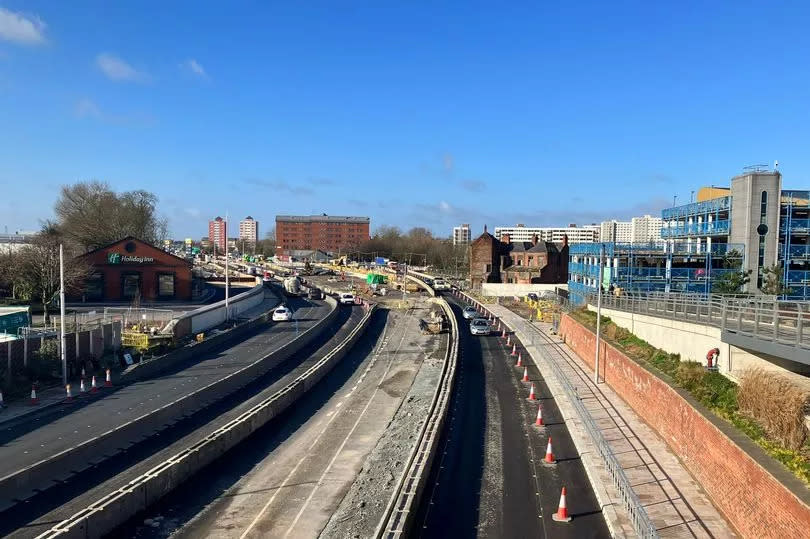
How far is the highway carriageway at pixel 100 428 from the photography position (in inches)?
562

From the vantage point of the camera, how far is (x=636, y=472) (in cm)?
1526

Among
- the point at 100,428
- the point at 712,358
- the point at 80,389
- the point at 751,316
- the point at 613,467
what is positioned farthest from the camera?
the point at 80,389

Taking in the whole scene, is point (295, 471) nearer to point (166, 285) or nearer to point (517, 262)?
point (166, 285)

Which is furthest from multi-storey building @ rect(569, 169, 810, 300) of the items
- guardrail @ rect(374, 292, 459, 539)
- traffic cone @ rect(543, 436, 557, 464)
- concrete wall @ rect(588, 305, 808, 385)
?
traffic cone @ rect(543, 436, 557, 464)

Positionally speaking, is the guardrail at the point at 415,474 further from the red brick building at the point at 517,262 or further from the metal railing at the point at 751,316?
the red brick building at the point at 517,262

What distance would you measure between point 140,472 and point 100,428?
4.45 m

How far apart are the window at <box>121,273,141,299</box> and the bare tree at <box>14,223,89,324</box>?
3248mm

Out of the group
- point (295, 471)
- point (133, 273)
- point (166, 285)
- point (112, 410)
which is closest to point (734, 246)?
point (295, 471)

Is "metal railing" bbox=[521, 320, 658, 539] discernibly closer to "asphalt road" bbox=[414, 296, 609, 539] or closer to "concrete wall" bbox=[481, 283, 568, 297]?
"asphalt road" bbox=[414, 296, 609, 539]

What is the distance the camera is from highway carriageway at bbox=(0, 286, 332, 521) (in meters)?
14.3

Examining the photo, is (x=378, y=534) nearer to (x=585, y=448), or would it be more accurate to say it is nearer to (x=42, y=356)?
(x=585, y=448)

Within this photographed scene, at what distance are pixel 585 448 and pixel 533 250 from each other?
220 ft

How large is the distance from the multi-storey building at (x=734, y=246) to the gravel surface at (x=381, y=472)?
24.4 m

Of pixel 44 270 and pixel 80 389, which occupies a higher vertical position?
pixel 44 270
